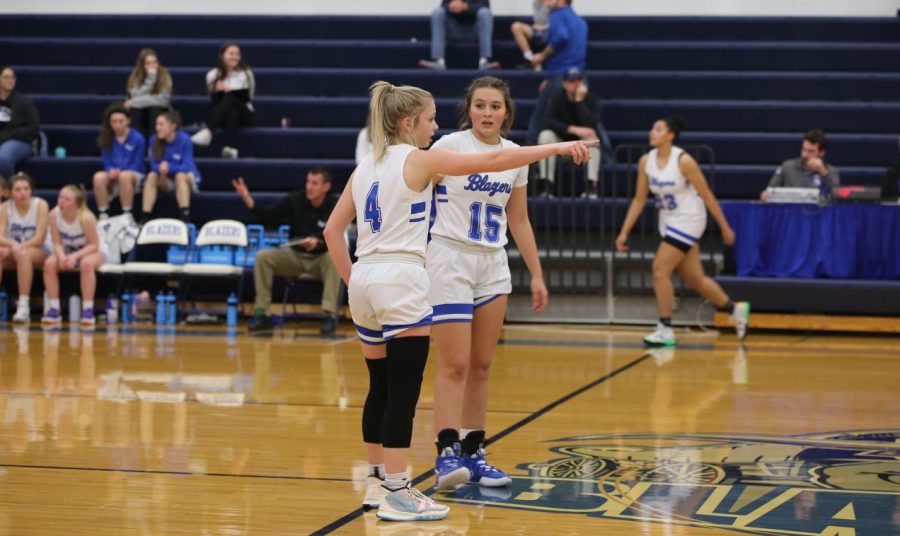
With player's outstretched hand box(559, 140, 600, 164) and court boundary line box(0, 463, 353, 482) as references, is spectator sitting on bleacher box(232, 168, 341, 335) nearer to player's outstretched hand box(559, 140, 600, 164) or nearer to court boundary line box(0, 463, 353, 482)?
court boundary line box(0, 463, 353, 482)

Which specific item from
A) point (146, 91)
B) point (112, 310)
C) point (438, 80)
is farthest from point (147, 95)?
point (438, 80)

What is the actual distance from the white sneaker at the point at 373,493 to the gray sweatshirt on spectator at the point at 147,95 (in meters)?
9.69

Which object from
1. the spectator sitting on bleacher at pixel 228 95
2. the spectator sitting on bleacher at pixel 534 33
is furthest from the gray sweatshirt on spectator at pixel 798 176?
the spectator sitting on bleacher at pixel 228 95

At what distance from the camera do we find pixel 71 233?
37.4 ft

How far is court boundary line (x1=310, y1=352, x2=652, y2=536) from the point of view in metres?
3.94

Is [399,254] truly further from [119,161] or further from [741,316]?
[119,161]

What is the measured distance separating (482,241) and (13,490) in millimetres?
1885

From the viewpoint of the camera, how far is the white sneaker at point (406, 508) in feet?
13.0

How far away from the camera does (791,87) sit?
531 inches

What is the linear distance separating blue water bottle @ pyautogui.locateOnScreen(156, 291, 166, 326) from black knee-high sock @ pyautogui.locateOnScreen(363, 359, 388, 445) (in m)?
7.59

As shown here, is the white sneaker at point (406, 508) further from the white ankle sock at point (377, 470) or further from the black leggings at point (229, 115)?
the black leggings at point (229, 115)

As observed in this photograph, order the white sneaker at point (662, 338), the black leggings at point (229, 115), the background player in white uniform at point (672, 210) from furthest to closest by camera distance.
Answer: the black leggings at point (229, 115)
the white sneaker at point (662, 338)
the background player in white uniform at point (672, 210)

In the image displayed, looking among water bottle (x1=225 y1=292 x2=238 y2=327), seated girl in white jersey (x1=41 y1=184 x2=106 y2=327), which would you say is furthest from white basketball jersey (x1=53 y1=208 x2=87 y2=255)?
water bottle (x1=225 y1=292 x2=238 y2=327)

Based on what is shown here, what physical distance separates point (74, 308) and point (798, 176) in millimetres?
6640
